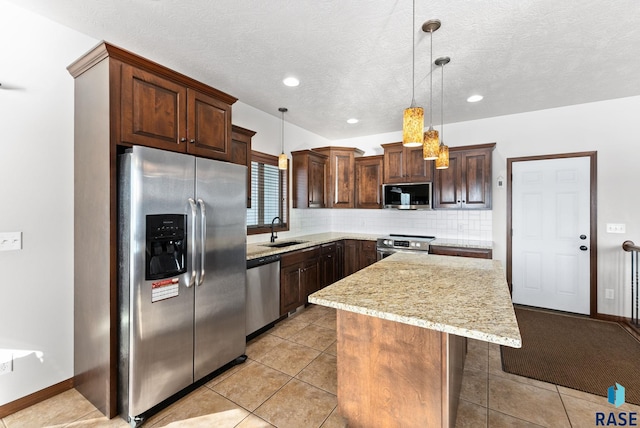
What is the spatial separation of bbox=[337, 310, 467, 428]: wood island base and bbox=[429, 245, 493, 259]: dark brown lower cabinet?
2531 mm

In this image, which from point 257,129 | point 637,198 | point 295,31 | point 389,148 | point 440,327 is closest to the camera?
point 440,327

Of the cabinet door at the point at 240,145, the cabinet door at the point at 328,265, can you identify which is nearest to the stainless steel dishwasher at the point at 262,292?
the cabinet door at the point at 328,265

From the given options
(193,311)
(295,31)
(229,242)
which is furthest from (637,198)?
(193,311)

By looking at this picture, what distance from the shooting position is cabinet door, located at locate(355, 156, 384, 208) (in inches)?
187

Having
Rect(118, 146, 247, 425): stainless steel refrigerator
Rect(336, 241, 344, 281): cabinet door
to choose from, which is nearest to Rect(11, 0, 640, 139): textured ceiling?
Rect(118, 146, 247, 425): stainless steel refrigerator

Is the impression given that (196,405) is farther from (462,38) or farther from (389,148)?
(389,148)

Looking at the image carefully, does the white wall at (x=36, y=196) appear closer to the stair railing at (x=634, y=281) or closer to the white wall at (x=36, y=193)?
the white wall at (x=36, y=193)

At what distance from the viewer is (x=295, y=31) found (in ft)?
7.22

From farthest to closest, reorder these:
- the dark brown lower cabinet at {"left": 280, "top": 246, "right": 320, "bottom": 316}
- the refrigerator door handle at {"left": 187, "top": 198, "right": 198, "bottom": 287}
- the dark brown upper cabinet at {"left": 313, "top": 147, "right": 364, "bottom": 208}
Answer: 1. the dark brown upper cabinet at {"left": 313, "top": 147, "right": 364, "bottom": 208}
2. the dark brown lower cabinet at {"left": 280, "top": 246, "right": 320, "bottom": 316}
3. the refrigerator door handle at {"left": 187, "top": 198, "right": 198, "bottom": 287}

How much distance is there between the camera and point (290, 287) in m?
3.57

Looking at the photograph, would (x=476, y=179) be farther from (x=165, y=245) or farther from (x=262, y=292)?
(x=165, y=245)

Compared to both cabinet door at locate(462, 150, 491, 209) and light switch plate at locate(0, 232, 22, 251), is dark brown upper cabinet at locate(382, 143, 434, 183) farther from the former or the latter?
light switch plate at locate(0, 232, 22, 251)

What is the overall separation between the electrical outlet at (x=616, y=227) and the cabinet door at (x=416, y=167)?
220cm

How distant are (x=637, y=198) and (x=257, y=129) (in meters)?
4.84
